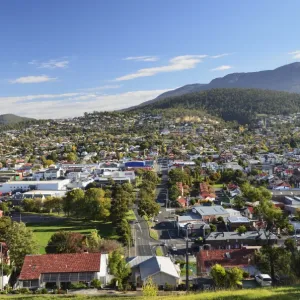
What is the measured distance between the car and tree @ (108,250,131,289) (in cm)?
573

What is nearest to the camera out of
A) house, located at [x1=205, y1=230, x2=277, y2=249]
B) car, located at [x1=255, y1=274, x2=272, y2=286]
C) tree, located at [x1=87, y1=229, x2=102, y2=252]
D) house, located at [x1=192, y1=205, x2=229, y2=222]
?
car, located at [x1=255, y1=274, x2=272, y2=286]

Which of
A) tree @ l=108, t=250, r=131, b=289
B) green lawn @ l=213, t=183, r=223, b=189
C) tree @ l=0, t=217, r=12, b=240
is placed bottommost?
green lawn @ l=213, t=183, r=223, b=189

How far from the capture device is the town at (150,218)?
1661 cm

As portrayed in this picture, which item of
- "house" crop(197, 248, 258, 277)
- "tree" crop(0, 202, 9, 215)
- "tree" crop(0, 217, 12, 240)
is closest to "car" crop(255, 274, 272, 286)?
"house" crop(197, 248, 258, 277)

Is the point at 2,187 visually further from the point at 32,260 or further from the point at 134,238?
the point at 32,260

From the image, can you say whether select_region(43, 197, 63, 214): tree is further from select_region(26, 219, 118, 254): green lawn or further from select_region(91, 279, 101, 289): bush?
select_region(91, 279, 101, 289): bush

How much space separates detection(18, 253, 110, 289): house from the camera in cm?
1641

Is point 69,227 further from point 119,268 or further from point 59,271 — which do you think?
point 119,268

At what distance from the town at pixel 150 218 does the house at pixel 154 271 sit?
0.17 ft

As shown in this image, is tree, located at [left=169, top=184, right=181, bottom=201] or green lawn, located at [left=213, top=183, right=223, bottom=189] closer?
tree, located at [left=169, top=184, right=181, bottom=201]

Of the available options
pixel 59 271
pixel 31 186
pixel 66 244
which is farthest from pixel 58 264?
pixel 31 186

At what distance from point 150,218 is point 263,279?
16402 mm

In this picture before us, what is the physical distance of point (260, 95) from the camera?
447ft

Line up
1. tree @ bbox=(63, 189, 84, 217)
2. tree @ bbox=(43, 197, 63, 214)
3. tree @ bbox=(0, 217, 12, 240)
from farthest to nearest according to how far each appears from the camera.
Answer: tree @ bbox=(43, 197, 63, 214) < tree @ bbox=(63, 189, 84, 217) < tree @ bbox=(0, 217, 12, 240)
